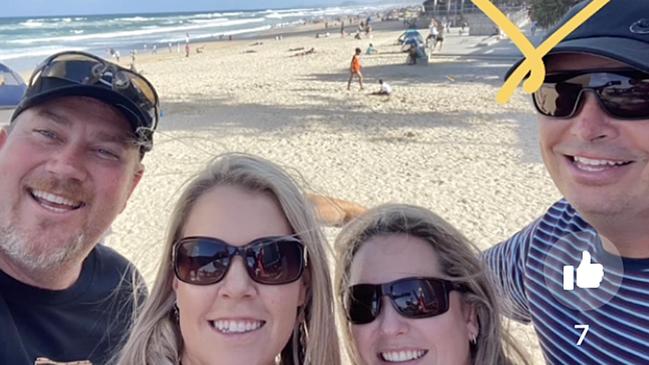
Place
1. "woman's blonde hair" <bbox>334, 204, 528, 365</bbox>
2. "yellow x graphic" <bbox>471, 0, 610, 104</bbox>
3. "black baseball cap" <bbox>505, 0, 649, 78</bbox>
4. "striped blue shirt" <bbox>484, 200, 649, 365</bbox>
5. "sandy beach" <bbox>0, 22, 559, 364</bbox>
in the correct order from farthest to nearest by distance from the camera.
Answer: "sandy beach" <bbox>0, 22, 559, 364</bbox>, "woman's blonde hair" <bbox>334, 204, 528, 365</bbox>, "striped blue shirt" <bbox>484, 200, 649, 365</bbox>, "black baseball cap" <bbox>505, 0, 649, 78</bbox>, "yellow x graphic" <bbox>471, 0, 610, 104</bbox>

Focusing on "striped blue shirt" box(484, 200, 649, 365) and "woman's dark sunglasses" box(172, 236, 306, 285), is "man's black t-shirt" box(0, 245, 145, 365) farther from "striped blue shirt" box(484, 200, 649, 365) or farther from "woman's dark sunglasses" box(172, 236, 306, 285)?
"striped blue shirt" box(484, 200, 649, 365)

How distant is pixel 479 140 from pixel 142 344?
10.8 m

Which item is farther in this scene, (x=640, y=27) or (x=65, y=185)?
(x=65, y=185)

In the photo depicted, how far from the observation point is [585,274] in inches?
66.3

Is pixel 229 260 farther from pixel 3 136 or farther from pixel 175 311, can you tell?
pixel 3 136

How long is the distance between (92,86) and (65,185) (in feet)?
1.25

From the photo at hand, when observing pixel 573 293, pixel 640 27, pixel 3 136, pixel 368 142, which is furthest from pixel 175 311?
pixel 368 142

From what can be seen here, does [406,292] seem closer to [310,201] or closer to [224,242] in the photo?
[310,201]

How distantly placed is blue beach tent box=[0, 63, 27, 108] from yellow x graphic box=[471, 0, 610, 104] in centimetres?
358

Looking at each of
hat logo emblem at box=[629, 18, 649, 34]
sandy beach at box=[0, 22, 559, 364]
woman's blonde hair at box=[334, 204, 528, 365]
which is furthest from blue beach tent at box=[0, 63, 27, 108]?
hat logo emblem at box=[629, 18, 649, 34]

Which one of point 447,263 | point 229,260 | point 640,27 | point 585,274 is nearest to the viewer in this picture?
point 640,27

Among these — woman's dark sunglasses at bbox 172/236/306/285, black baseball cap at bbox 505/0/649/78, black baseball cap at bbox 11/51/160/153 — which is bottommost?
woman's dark sunglasses at bbox 172/236/306/285

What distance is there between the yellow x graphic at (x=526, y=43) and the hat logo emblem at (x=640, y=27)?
0.11 meters

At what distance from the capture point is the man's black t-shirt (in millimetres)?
1900
